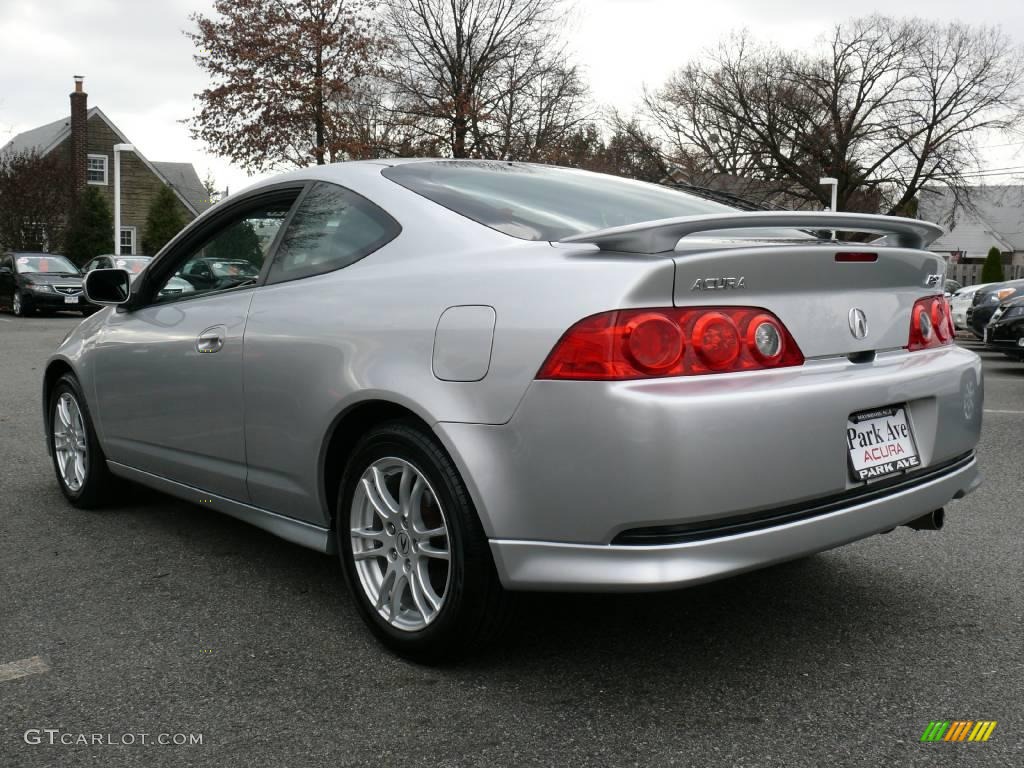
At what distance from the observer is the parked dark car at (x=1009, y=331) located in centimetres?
1164

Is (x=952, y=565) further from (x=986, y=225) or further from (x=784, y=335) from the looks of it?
(x=986, y=225)

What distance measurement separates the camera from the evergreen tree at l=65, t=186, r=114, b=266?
36031 millimetres

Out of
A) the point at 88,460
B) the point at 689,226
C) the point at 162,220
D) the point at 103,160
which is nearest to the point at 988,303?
the point at 88,460

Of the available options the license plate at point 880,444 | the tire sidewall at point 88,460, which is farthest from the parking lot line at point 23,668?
the license plate at point 880,444

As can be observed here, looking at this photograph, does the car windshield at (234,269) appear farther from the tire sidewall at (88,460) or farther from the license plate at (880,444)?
the license plate at (880,444)

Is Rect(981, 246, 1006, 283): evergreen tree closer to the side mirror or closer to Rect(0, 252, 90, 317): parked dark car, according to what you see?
Rect(0, 252, 90, 317): parked dark car

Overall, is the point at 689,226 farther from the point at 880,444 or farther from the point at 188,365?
the point at 188,365

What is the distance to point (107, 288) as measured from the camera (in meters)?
4.62

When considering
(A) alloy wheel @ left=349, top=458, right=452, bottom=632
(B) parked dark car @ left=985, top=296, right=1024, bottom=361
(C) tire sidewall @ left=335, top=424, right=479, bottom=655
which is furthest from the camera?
(B) parked dark car @ left=985, top=296, right=1024, bottom=361

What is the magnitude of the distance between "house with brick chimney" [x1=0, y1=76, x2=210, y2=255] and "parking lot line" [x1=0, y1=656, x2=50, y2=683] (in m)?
45.7

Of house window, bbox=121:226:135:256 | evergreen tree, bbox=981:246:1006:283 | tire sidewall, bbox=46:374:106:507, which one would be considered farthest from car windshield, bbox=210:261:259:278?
house window, bbox=121:226:135:256

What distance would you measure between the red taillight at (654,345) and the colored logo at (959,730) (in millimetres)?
977

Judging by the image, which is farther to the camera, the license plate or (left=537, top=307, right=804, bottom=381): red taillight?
the license plate

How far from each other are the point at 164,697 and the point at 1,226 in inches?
1340
